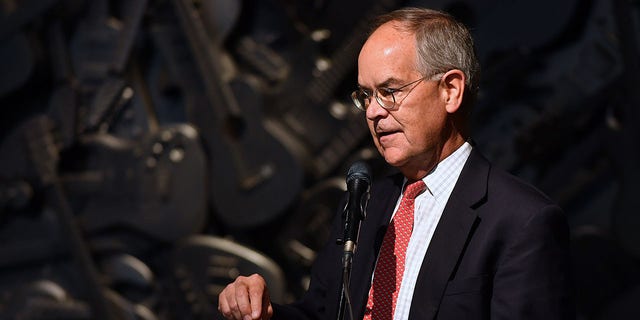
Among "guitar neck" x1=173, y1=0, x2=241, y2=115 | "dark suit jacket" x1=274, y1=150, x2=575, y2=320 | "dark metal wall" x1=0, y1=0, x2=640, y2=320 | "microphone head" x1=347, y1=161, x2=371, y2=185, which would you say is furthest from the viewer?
"guitar neck" x1=173, y1=0, x2=241, y2=115

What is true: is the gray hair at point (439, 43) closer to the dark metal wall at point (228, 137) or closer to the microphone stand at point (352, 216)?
the microphone stand at point (352, 216)

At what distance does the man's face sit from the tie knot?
0.04 m

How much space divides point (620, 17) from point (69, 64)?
234 cm

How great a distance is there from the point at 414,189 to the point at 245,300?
320 millimetres

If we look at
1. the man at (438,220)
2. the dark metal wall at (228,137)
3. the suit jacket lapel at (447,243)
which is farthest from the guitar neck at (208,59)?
the suit jacket lapel at (447,243)

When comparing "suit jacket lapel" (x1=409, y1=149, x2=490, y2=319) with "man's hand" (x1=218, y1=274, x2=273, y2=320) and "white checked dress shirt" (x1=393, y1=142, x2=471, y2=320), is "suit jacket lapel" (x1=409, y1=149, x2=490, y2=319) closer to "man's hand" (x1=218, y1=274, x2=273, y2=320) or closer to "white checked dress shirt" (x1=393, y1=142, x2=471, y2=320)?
"white checked dress shirt" (x1=393, y1=142, x2=471, y2=320)

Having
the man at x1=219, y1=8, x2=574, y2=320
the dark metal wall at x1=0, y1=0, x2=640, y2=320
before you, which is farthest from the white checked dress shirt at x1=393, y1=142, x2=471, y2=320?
the dark metal wall at x1=0, y1=0, x2=640, y2=320

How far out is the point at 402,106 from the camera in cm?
136

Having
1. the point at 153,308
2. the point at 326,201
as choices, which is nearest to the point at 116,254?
the point at 153,308

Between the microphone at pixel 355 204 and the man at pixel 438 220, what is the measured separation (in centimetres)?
7

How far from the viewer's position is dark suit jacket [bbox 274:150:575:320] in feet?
4.07

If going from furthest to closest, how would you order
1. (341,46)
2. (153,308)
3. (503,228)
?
(153,308) < (341,46) < (503,228)

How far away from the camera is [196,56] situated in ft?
11.1

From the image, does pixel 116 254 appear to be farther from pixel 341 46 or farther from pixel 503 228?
pixel 503 228
